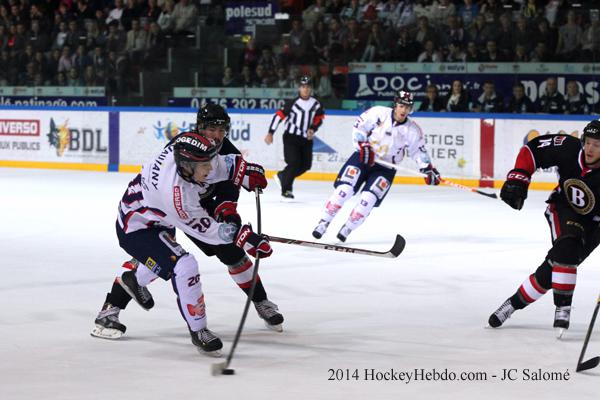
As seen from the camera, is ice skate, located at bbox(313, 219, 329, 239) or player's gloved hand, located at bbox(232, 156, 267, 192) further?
ice skate, located at bbox(313, 219, 329, 239)

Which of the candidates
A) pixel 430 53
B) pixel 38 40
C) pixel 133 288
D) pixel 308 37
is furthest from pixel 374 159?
pixel 38 40

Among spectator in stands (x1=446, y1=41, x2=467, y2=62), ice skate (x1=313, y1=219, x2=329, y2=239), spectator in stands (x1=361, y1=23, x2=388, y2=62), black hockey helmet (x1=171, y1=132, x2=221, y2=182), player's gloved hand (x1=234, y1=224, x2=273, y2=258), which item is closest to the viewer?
black hockey helmet (x1=171, y1=132, x2=221, y2=182)

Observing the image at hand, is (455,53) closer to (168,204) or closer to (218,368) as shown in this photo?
(168,204)

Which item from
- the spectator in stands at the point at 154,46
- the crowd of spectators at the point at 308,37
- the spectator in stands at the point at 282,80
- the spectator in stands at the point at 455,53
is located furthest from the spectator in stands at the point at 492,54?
the spectator in stands at the point at 154,46

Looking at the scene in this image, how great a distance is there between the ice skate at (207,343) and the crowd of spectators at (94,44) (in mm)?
12014

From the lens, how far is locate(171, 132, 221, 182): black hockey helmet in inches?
185

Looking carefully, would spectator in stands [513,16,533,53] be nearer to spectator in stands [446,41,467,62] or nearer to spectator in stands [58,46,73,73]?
spectator in stands [446,41,467,62]

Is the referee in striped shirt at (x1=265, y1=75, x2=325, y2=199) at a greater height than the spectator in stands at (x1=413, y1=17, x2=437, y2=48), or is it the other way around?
the spectator in stands at (x1=413, y1=17, x2=437, y2=48)

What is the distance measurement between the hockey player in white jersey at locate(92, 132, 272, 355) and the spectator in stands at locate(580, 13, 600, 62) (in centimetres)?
921

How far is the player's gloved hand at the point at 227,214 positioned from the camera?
5.09 m

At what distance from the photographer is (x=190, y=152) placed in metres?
4.68

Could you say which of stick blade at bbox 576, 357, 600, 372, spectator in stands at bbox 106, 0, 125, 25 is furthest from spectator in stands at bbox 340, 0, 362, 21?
stick blade at bbox 576, 357, 600, 372

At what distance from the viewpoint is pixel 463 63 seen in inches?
554

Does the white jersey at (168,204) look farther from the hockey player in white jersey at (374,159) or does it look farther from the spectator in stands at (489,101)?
the spectator in stands at (489,101)
